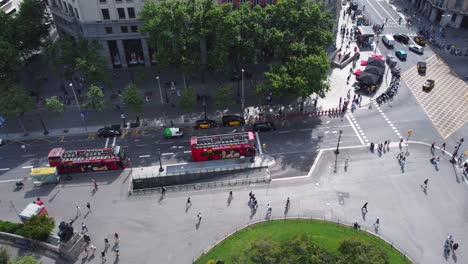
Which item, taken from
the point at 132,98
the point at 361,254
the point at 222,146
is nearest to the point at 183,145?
the point at 222,146

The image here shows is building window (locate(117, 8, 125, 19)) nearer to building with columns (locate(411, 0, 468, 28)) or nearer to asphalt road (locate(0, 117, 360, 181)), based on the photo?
asphalt road (locate(0, 117, 360, 181))

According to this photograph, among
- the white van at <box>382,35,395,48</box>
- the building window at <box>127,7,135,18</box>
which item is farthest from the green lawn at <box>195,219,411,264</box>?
the white van at <box>382,35,395,48</box>

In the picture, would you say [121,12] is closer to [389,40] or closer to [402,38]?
[389,40]

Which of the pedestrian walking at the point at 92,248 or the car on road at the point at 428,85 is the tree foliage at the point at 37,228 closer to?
the pedestrian walking at the point at 92,248

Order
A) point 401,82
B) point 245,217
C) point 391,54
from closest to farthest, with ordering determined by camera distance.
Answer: point 245,217 < point 401,82 < point 391,54

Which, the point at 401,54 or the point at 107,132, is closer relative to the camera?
the point at 107,132

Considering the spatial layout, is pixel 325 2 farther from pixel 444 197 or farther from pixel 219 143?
pixel 444 197

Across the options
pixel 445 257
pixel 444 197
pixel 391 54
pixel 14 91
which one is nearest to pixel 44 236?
pixel 14 91
